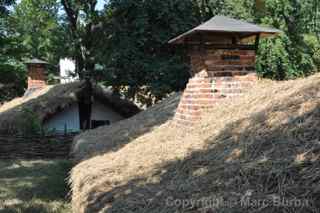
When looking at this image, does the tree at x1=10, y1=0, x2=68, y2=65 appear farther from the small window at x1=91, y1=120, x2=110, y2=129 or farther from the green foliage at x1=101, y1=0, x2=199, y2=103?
the green foliage at x1=101, y1=0, x2=199, y2=103

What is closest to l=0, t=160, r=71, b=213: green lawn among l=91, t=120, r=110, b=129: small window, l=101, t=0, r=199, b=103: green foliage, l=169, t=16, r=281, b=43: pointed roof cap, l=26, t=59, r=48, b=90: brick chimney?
l=169, t=16, r=281, b=43: pointed roof cap

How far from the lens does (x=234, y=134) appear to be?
3.36 m

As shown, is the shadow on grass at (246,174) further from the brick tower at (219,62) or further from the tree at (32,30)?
the tree at (32,30)

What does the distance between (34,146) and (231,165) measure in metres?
13.4

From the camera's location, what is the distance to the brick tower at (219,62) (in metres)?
4.73

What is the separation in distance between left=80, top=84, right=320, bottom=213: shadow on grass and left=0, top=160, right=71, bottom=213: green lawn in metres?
3.63

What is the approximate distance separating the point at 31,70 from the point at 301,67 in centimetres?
1464

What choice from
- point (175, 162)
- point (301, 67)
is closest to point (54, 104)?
point (301, 67)

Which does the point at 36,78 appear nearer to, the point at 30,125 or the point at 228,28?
the point at 30,125

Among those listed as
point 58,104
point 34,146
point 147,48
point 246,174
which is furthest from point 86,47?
point 246,174

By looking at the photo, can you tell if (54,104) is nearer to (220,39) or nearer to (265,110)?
(220,39)

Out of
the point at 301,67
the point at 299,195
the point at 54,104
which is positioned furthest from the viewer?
the point at 301,67

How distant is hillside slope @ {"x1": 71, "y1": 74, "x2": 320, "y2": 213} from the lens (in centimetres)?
202

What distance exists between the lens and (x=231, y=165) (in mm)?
2645
